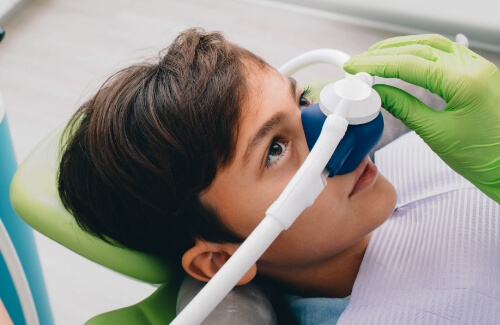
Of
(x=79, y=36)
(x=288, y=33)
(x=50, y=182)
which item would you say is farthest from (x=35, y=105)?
(x=50, y=182)

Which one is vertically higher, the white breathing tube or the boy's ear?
the white breathing tube

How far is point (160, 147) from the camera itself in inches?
35.6

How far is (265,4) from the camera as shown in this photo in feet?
9.12

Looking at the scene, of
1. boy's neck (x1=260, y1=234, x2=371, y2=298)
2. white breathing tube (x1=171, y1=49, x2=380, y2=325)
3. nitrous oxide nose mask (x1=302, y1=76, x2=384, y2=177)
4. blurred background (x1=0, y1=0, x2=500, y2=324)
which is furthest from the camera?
blurred background (x1=0, y1=0, x2=500, y2=324)

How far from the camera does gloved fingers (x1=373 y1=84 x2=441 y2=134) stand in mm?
955

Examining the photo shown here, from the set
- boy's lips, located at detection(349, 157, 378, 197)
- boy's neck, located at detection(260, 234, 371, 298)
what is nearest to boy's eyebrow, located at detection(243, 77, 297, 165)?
boy's lips, located at detection(349, 157, 378, 197)

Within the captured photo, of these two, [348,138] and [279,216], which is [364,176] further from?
[279,216]

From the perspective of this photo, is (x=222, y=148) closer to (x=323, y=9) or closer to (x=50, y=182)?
(x=50, y=182)

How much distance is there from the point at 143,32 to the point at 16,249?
154 centimetres

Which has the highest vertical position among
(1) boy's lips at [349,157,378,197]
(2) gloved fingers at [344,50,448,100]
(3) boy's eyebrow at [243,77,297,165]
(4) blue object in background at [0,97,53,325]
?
(2) gloved fingers at [344,50,448,100]

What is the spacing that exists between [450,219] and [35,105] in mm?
1756

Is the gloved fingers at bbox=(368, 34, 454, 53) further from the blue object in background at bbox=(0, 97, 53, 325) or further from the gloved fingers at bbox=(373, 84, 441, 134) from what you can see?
the blue object in background at bbox=(0, 97, 53, 325)

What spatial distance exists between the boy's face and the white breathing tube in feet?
0.33

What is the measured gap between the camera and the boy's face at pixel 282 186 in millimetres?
895
